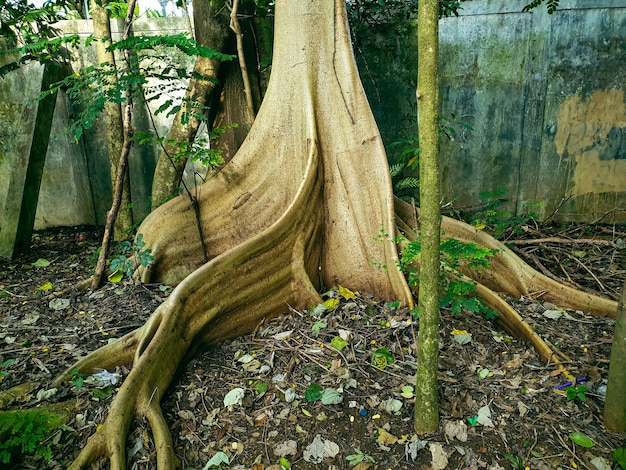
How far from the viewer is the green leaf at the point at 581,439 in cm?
230

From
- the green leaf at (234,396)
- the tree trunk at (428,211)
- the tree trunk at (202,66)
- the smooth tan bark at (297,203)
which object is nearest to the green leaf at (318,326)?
the smooth tan bark at (297,203)

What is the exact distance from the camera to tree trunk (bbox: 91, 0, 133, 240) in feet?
14.8

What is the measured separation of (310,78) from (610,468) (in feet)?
9.97

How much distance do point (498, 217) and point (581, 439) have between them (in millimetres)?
3187

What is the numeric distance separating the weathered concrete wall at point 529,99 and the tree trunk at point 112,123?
2658 millimetres

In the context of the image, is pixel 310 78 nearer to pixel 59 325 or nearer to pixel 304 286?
pixel 304 286

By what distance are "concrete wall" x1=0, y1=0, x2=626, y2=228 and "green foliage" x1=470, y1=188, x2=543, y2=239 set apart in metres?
0.15

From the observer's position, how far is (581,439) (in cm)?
231

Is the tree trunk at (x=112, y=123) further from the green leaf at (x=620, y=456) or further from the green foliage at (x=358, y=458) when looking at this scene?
the green leaf at (x=620, y=456)

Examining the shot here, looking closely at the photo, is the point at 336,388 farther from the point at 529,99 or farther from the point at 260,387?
the point at 529,99

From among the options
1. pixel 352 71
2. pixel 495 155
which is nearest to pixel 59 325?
pixel 352 71

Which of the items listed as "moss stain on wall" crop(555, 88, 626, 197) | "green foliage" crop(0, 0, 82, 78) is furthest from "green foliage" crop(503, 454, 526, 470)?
"green foliage" crop(0, 0, 82, 78)

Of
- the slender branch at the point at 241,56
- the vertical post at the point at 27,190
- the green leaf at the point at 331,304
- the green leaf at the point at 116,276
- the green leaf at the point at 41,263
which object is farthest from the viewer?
the vertical post at the point at 27,190

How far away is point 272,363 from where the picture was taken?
2.93 meters
